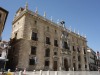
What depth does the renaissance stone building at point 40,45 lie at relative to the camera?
950 inches

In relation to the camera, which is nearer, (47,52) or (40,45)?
(40,45)

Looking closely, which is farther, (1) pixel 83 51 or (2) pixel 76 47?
(1) pixel 83 51

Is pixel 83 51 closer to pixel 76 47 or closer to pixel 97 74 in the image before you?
pixel 76 47

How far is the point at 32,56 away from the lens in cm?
2448

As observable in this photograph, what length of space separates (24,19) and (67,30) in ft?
45.7

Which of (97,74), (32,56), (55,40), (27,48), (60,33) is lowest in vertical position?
(97,74)

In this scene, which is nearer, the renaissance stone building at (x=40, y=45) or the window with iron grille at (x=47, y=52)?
the renaissance stone building at (x=40, y=45)

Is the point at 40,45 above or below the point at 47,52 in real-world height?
above

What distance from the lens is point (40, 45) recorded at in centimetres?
2664

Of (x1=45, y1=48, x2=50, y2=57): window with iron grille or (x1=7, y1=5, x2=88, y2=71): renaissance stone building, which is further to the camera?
(x1=45, y1=48, x2=50, y2=57): window with iron grille

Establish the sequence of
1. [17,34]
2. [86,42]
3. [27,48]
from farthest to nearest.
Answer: [86,42], [17,34], [27,48]

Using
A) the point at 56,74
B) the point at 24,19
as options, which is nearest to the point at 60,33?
the point at 24,19

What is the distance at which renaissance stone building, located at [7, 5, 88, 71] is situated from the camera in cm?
2412

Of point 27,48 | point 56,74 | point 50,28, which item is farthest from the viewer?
point 50,28
